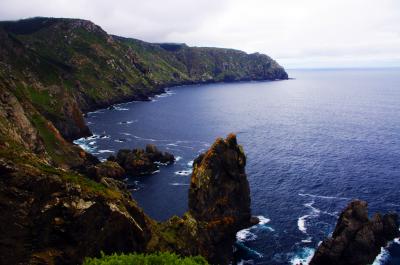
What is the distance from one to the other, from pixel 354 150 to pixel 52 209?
418 feet

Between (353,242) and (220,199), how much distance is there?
94.4 feet

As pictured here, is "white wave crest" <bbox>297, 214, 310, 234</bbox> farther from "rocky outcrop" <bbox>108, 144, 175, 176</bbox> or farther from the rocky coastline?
"rocky outcrop" <bbox>108, 144, 175, 176</bbox>

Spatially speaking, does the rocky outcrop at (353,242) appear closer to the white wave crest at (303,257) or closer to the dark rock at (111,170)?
the white wave crest at (303,257)

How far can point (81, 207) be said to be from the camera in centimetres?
5288

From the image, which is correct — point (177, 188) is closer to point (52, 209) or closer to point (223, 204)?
point (223, 204)

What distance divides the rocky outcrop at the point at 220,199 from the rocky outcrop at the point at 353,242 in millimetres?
18713

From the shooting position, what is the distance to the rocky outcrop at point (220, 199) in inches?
3168

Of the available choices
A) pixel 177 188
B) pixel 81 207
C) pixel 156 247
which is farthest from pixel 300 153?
pixel 81 207

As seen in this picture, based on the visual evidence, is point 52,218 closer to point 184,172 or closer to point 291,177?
point 184,172

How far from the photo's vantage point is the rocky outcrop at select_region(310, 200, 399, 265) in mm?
74250

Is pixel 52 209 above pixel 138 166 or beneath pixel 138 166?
above

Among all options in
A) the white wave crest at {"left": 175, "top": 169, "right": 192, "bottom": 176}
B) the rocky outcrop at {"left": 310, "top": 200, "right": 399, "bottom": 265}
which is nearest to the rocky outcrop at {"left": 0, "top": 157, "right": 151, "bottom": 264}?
the rocky outcrop at {"left": 310, "top": 200, "right": 399, "bottom": 265}

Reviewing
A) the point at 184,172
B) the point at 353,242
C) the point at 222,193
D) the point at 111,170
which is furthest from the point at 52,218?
the point at 184,172

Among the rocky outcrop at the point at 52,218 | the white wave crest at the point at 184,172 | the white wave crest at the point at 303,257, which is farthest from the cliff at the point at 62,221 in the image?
the white wave crest at the point at 184,172
